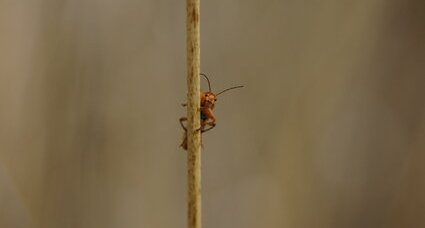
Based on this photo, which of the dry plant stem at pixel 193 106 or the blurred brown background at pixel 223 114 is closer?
the dry plant stem at pixel 193 106

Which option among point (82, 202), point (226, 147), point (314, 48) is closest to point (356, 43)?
point (314, 48)

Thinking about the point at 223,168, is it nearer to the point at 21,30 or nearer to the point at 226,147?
the point at 226,147

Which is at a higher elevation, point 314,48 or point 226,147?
point 314,48

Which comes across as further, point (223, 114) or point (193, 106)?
point (223, 114)
